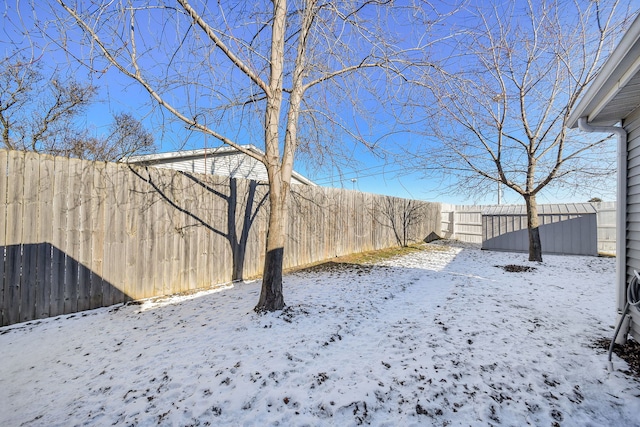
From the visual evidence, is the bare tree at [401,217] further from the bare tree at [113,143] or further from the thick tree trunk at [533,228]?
the bare tree at [113,143]

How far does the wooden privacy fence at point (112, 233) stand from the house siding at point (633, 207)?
5166 mm

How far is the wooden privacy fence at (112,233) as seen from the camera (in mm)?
2984

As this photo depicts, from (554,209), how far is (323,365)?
10.1 m

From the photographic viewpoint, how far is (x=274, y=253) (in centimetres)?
335

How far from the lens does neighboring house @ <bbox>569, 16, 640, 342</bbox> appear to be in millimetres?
2185

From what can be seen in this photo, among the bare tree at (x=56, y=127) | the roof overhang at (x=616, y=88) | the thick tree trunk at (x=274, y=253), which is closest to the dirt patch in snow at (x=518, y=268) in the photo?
the roof overhang at (x=616, y=88)

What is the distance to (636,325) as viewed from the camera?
2467mm

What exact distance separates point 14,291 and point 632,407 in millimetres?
5621

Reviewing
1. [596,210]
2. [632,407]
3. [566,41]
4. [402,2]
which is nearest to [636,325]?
[632,407]

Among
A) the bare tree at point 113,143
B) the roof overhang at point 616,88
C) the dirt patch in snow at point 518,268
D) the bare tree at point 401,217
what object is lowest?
the dirt patch in snow at point 518,268

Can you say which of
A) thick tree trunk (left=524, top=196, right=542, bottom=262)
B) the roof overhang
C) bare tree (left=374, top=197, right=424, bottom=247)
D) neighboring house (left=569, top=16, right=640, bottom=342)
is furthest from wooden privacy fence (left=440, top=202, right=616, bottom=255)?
the roof overhang

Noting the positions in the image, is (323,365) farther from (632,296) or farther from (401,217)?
(401,217)

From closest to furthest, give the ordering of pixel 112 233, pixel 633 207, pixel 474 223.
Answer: pixel 633 207
pixel 112 233
pixel 474 223

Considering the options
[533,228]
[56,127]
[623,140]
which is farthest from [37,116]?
[533,228]
